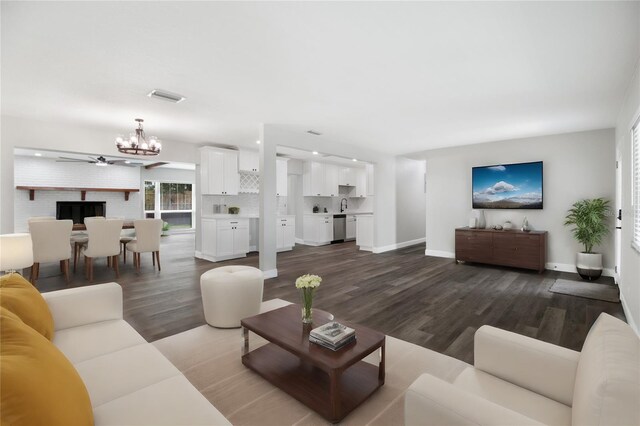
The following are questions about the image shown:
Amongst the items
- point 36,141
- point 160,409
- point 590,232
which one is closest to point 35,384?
point 160,409

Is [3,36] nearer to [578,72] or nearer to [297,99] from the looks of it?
[297,99]

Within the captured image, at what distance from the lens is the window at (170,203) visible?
429 inches

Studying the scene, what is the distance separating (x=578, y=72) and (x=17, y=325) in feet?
14.6

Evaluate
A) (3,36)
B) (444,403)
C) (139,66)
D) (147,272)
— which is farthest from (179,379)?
(147,272)

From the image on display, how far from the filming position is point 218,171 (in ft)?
21.7

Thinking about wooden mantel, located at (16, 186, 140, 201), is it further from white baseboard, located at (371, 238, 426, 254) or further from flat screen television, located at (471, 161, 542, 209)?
flat screen television, located at (471, 161, 542, 209)

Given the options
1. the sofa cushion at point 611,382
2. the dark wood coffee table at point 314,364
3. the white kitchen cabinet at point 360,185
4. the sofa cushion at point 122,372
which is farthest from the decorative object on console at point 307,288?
the white kitchen cabinet at point 360,185

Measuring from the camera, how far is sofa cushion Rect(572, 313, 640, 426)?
2.68 feet

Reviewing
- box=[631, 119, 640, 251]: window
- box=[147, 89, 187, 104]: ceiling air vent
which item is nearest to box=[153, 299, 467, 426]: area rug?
box=[631, 119, 640, 251]: window

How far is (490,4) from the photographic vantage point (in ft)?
6.48

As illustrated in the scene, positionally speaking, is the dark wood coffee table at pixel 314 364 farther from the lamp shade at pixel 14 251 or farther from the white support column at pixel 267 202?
the white support column at pixel 267 202

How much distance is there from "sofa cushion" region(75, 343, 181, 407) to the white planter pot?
234 inches

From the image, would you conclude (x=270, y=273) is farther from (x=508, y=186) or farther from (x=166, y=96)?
(x=508, y=186)

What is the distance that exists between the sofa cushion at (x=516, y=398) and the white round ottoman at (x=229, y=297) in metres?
2.05
